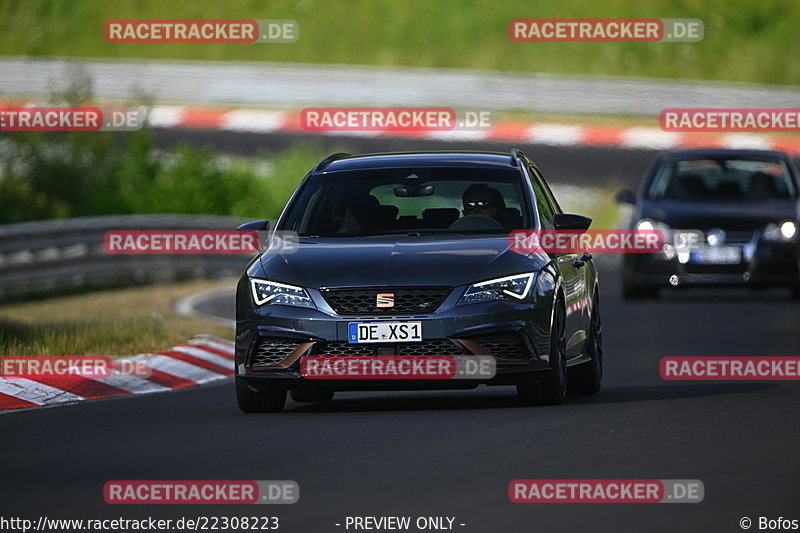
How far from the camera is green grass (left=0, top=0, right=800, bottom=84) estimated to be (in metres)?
46.7

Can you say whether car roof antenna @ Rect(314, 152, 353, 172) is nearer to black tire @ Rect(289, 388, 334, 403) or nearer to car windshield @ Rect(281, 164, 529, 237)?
car windshield @ Rect(281, 164, 529, 237)

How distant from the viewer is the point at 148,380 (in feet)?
48.9

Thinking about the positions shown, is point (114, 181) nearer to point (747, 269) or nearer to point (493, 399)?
point (747, 269)

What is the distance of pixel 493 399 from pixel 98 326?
5625mm

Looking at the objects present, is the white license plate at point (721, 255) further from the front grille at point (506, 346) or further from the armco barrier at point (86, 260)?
the front grille at point (506, 346)

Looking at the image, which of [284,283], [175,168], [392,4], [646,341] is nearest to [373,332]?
[284,283]

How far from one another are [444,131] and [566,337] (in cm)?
2445

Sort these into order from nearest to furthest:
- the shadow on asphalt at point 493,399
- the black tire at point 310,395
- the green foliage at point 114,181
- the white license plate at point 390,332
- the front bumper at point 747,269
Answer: the white license plate at point 390,332 < the shadow on asphalt at point 493,399 < the black tire at point 310,395 < the front bumper at point 747,269 < the green foliage at point 114,181

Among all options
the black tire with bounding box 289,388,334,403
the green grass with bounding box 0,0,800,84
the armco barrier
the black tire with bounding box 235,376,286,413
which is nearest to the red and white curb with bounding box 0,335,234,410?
the black tire with bounding box 289,388,334,403

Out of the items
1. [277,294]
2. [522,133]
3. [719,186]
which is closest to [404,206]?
[277,294]

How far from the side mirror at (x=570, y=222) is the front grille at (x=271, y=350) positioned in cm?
200

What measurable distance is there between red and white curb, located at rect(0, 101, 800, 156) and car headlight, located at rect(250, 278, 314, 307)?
23643 millimetres

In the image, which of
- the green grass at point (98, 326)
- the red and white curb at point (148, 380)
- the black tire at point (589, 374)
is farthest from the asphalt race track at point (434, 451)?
the green grass at point (98, 326)

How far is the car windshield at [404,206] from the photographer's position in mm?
12727
